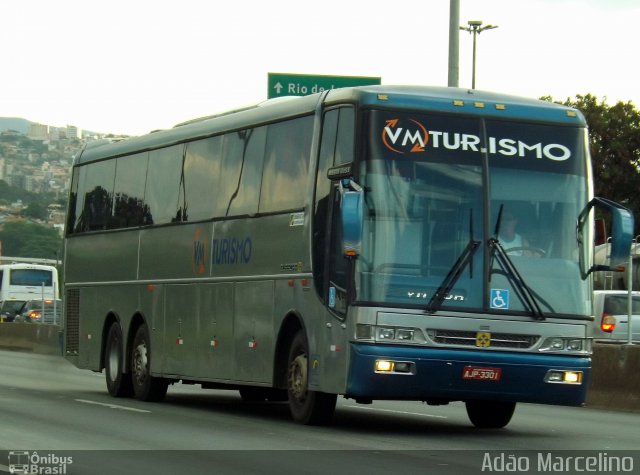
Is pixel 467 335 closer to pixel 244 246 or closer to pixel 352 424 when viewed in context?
pixel 352 424

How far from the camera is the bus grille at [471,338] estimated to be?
15.1 meters

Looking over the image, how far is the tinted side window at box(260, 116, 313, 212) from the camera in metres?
16.6

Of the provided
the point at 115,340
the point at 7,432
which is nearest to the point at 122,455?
the point at 7,432

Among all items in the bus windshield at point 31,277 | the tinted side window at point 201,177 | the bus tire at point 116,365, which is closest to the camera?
the tinted side window at point 201,177

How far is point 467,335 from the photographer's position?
15133 millimetres

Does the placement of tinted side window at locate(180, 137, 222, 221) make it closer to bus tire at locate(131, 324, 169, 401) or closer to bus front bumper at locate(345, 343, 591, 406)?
bus tire at locate(131, 324, 169, 401)

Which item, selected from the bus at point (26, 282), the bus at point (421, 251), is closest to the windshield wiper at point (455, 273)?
the bus at point (421, 251)

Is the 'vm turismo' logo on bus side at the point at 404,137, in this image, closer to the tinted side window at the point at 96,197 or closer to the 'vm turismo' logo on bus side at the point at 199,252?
the 'vm turismo' logo on bus side at the point at 199,252

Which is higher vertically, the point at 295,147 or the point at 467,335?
the point at 295,147

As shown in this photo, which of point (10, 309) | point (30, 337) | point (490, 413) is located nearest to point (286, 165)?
point (490, 413)

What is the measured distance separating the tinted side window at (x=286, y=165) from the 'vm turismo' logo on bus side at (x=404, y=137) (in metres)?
1.39

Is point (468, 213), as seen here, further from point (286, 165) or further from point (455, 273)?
point (286, 165)

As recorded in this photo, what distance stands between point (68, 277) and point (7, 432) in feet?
33.0

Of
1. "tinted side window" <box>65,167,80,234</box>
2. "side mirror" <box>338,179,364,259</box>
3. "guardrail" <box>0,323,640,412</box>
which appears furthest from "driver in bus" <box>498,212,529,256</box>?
"tinted side window" <box>65,167,80,234</box>
